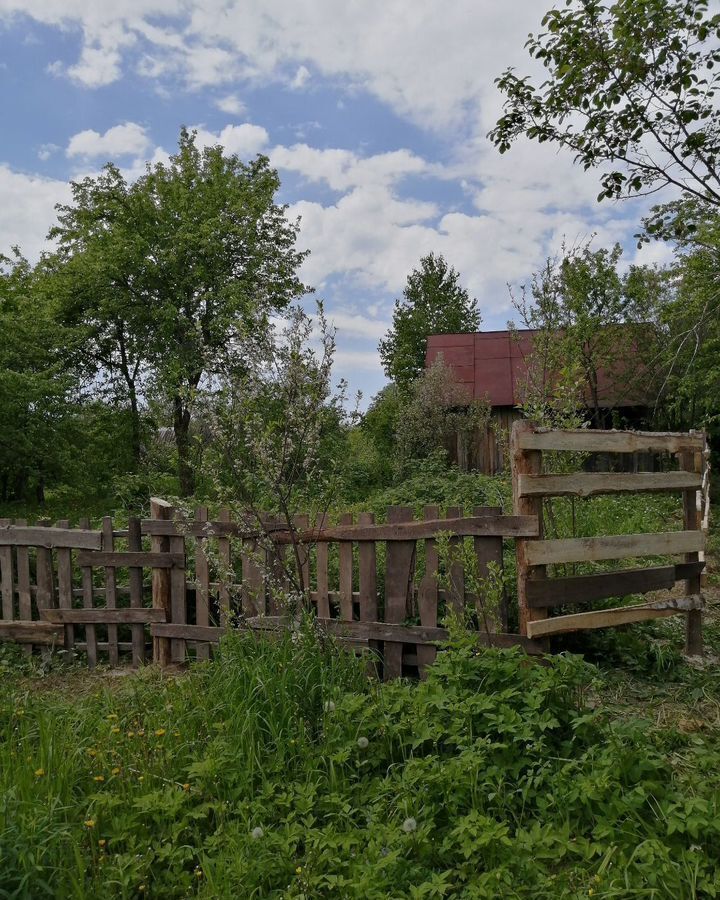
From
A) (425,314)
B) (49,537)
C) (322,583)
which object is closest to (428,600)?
(322,583)

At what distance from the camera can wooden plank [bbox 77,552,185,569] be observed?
5.62 metres

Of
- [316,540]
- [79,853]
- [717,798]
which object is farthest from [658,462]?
[79,853]

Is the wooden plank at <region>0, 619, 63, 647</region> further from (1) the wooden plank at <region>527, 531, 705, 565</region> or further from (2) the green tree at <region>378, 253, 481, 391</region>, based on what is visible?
(2) the green tree at <region>378, 253, 481, 391</region>

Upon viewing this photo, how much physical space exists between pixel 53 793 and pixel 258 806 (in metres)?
0.98

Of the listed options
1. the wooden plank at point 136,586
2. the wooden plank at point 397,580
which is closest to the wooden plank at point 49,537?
the wooden plank at point 136,586

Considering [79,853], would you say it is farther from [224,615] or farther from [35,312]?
[35,312]

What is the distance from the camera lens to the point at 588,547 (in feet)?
14.2

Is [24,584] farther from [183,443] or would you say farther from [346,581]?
[183,443]

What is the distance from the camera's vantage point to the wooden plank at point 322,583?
4.98m

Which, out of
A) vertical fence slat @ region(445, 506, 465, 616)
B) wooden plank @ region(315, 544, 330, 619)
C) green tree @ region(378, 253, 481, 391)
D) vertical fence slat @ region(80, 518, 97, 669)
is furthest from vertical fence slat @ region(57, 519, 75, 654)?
green tree @ region(378, 253, 481, 391)

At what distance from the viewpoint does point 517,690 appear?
337 cm

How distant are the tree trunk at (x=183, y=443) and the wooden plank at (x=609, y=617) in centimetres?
1373

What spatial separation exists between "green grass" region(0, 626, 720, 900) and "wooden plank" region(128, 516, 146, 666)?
5.67 ft

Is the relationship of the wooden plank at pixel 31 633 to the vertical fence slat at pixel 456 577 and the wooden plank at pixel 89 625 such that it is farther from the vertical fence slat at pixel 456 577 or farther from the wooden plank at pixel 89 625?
the vertical fence slat at pixel 456 577
